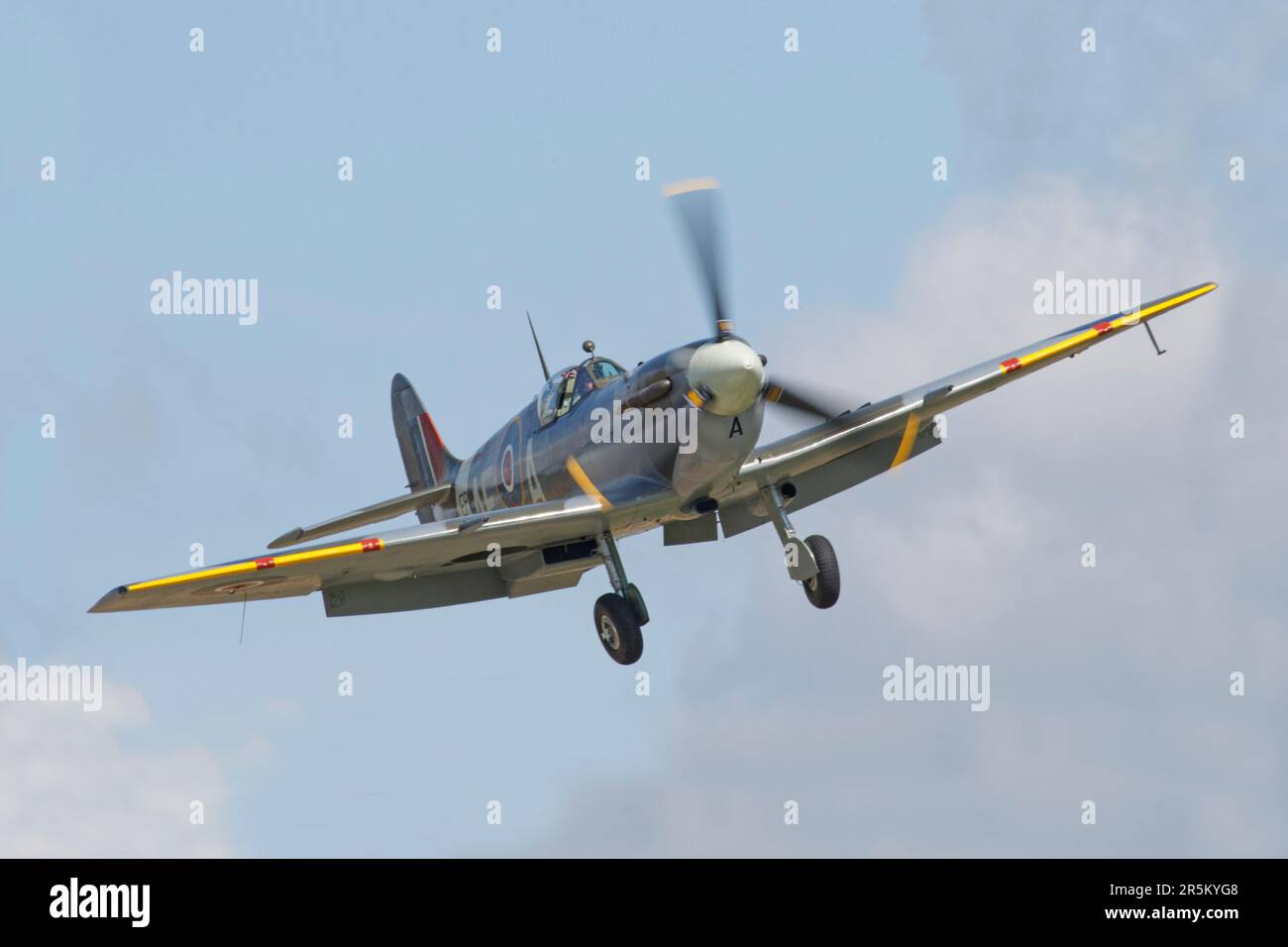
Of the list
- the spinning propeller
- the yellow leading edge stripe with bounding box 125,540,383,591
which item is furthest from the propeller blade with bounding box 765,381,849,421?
the yellow leading edge stripe with bounding box 125,540,383,591

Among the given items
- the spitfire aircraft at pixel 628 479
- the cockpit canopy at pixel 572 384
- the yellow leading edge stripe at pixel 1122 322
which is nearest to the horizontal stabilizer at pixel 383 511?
the spitfire aircraft at pixel 628 479

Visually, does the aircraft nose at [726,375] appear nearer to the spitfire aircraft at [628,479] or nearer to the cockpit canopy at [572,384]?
the spitfire aircraft at [628,479]

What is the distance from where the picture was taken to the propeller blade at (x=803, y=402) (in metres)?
22.3

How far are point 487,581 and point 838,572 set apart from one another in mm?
4740

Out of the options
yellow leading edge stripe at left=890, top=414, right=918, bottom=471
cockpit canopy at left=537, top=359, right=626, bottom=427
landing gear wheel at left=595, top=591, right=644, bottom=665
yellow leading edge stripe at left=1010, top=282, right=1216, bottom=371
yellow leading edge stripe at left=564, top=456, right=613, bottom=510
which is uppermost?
yellow leading edge stripe at left=1010, top=282, right=1216, bottom=371

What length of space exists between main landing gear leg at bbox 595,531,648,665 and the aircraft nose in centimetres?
301

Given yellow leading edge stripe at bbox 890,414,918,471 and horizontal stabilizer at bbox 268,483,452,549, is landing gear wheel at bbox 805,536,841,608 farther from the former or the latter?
horizontal stabilizer at bbox 268,483,452,549

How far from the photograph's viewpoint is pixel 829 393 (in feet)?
74.8

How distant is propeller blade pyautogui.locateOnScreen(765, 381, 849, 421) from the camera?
2233 centimetres

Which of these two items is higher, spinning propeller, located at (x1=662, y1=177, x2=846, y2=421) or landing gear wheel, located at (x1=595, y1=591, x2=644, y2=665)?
spinning propeller, located at (x1=662, y1=177, x2=846, y2=421)

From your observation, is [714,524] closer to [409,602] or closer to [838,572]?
[838,572]

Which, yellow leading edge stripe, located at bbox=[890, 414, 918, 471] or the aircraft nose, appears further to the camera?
yellow leading edge stripe, located at bbox=[890, 414, 918, 471]

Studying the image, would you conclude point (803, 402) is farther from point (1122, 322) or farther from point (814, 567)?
point (1122, 322)
